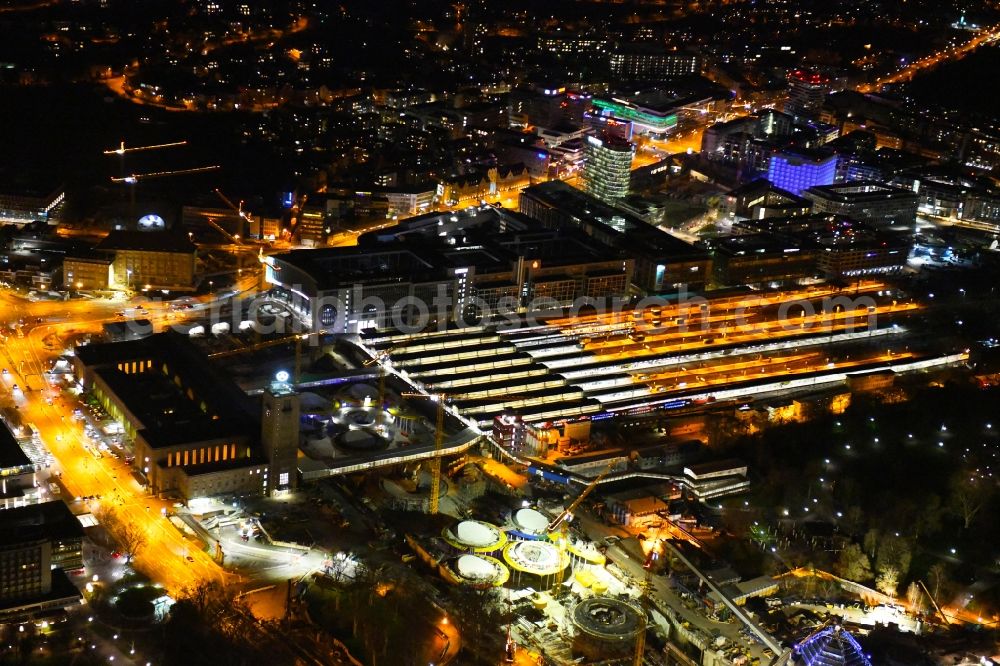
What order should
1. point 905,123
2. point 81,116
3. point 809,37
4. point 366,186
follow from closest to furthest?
point 366,186 → point 81,116 → point 905,123 → point 809,37

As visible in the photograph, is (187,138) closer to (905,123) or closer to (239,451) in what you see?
(239,451)

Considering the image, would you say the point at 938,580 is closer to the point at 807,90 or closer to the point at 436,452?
the point at 436,452

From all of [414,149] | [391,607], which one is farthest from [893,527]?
[414,149]

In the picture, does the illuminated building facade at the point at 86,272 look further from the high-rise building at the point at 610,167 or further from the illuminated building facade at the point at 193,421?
the high-rise building at the point at 610,167

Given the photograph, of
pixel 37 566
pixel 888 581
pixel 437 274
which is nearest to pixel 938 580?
pixel 888 581

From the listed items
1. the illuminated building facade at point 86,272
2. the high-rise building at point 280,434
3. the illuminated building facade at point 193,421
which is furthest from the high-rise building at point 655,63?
the high-rise building at point 280,434

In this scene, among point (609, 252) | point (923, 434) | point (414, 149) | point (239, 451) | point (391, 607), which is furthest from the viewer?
point (414, 149)
